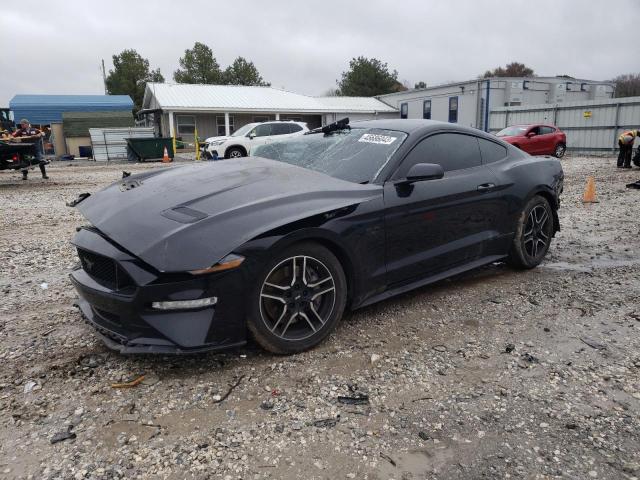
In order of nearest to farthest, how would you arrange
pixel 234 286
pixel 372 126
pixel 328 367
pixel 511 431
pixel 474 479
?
pixel 474 479
pixel 511 431
pixel 234 286
pixel 328 367
pixel 372 126

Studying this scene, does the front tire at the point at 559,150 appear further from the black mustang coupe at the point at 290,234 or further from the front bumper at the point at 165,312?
the front bumper at the point at 165,312

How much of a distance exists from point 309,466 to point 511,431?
101cm

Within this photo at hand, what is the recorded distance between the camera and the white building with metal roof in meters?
31.2

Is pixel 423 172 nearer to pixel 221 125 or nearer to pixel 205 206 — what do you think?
pixel 205 206

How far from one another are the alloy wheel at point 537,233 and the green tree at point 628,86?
52210 millimetres

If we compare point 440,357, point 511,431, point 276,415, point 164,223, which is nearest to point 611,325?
→ point 440,357

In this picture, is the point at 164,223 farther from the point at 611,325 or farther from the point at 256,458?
the point at 611,325

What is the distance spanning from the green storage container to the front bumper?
838 inches

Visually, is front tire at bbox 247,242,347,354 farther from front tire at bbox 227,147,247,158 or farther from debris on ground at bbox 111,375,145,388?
front tire at bbox 227,147,247,158

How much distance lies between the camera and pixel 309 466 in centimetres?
216

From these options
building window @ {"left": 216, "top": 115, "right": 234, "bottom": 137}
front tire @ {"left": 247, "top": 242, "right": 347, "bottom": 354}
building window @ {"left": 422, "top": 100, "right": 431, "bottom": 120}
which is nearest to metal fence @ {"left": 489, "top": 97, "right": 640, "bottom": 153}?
building window @ {"left": 422, "top": 100, "right": 431, "bottom": 120}

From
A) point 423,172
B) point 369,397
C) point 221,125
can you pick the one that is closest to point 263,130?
point 221,125

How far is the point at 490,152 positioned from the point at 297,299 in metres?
2.54

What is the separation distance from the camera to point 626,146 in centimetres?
1509
